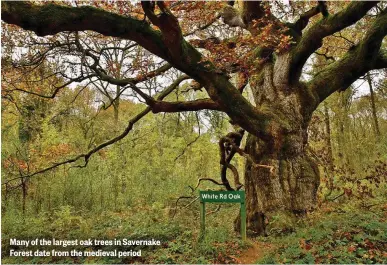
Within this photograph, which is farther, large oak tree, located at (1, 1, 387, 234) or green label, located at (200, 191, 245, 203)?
green label, located at (200, 191, 245, 203)

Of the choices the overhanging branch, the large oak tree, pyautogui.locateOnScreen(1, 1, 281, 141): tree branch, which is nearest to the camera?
pyautogui.locateOnScreen(1, 1, 281, 141): tree branch

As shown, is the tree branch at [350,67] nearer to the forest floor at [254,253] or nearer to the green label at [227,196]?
the green label at [227,196]

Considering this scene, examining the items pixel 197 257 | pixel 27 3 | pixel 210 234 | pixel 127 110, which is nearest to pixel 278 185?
pixel 210 234

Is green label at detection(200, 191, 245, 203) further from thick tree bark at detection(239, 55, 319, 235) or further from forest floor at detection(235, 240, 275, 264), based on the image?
thick tree bark at detection(239, 55, 319, 235)

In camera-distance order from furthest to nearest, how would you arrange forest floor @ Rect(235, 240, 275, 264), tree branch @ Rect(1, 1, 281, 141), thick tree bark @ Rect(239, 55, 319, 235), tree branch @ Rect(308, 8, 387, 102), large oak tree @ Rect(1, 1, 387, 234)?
tree branch @ Rect(308, 8, 387, 102) → thick tree bark @ Rect(239, 55, 319, 235) → large oak tree @ Rect(1, 1, 387, 234) → forest floor @ Rect(235, 240, 275, 264) → tree branch @ Rect(1, 1, 281, 141)

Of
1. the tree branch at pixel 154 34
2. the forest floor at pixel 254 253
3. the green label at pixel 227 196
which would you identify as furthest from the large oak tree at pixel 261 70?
the green label at pixel 227 196

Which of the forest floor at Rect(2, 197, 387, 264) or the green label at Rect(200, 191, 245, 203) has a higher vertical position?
the green label at Rect(200, 191, 245, 203)

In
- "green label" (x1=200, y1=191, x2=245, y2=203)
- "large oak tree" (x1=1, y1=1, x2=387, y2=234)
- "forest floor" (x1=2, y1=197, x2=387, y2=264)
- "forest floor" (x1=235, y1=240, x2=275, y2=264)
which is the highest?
"large oak tree" (x1=1, y1=1, x2=387, y2=234)

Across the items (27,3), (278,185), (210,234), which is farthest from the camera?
(278,185)

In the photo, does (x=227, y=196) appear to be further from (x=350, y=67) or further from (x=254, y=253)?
(x=350, y=67)

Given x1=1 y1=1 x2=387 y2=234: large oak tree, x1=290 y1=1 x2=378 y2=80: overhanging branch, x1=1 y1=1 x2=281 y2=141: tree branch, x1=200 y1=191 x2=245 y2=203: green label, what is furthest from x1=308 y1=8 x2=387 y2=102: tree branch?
x1=200 y1=191 x2=245 y2=203: green label

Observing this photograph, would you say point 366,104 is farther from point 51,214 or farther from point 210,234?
point 51,214

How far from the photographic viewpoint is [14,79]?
6.54m

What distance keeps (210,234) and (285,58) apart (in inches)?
157
